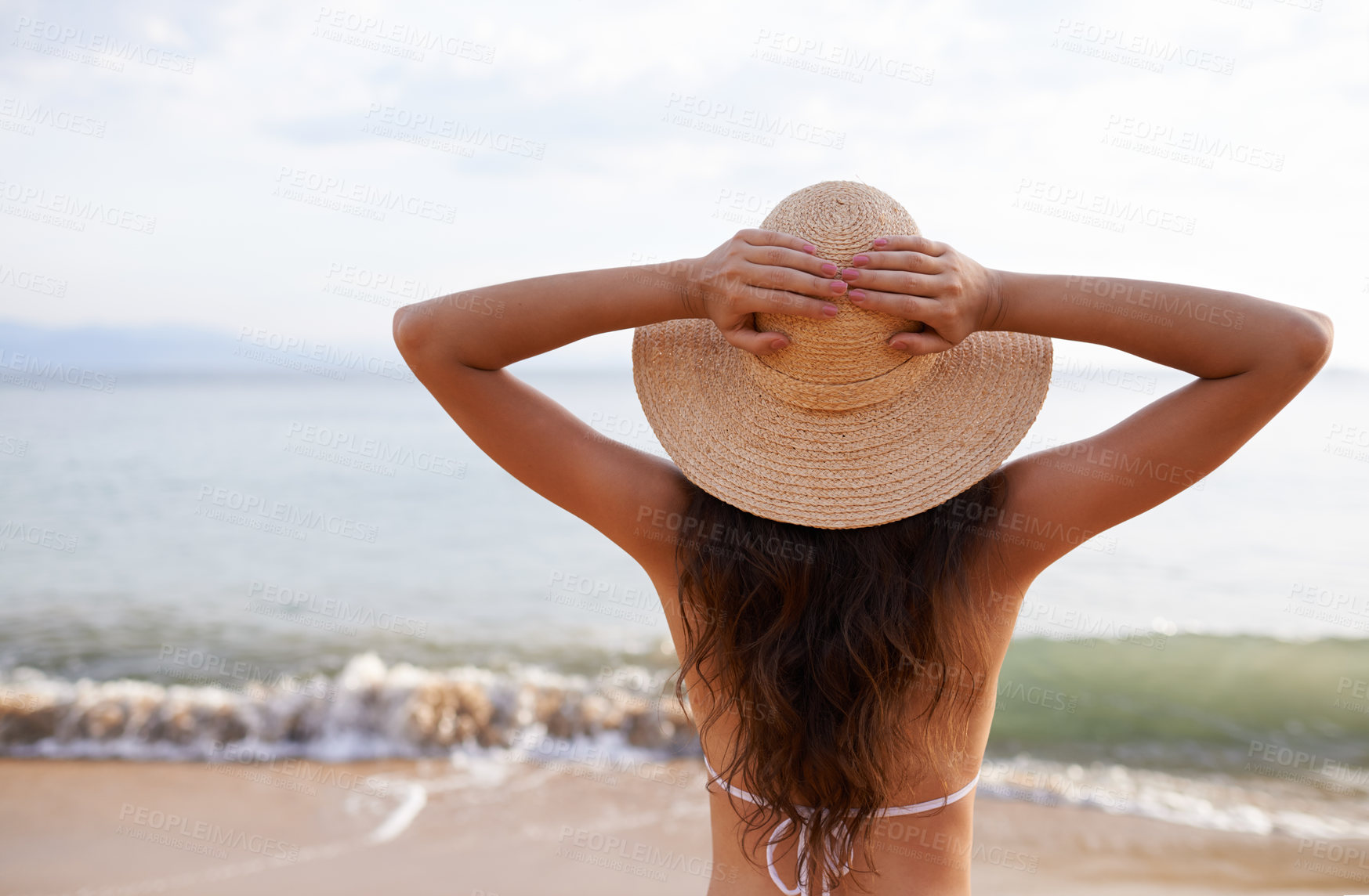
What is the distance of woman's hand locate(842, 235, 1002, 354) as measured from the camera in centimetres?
111

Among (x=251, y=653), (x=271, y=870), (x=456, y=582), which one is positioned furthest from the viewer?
(x=456, y=582)

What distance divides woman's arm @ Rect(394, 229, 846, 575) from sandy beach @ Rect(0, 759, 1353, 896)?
2.70 meters

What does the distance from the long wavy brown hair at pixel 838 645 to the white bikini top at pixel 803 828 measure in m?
0.02

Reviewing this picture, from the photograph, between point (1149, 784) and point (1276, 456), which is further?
point (1276, 456)

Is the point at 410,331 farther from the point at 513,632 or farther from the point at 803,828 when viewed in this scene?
the point at 513,632

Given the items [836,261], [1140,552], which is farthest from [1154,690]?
[836,261]

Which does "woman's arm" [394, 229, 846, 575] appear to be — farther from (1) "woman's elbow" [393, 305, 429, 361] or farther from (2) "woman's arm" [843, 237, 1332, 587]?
(2) "woman's arm" [843, 237, 1332, 587]

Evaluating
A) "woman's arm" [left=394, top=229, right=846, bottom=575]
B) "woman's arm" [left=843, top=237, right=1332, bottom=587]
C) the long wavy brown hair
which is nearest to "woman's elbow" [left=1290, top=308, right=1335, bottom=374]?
"woman's arm" [left=843, top=237, right=1332, bottom=587]

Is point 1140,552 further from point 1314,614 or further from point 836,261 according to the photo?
point 836,261

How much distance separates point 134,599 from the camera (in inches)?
304

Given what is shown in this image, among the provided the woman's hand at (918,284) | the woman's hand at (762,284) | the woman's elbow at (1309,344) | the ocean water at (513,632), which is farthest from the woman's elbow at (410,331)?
the ocean water at (513,632)

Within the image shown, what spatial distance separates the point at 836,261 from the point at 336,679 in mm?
5378

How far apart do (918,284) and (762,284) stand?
0.21 m

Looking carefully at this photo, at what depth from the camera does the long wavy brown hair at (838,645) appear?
49.7 inches
